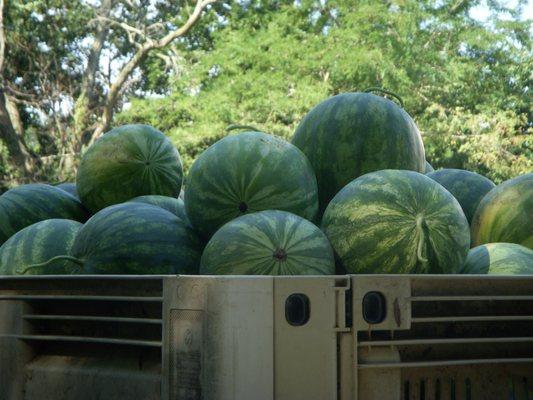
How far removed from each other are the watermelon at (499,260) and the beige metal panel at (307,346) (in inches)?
41.3

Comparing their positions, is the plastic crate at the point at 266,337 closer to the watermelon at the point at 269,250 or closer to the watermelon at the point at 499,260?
the watermelon at the point at 269,250

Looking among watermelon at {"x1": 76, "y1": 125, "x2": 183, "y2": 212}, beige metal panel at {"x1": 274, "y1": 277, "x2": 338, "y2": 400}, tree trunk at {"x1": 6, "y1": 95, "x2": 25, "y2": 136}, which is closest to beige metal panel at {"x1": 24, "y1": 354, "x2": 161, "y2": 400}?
beige metal panel at {"x1": 274, "y1": 277, "x2": 338, "y2": 400}

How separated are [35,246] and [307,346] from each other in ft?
5.34

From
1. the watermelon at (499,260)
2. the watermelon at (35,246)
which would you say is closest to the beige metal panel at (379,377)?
the watermelon at (499,260)

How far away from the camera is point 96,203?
383 centimetres

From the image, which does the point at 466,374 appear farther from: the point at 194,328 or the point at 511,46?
the point at 511,46

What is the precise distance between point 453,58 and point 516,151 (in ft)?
9.92

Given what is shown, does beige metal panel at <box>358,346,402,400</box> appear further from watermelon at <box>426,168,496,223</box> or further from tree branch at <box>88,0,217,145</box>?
Result: tree branch at <box>88,0,217,145</box>

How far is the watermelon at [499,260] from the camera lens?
9.21ft

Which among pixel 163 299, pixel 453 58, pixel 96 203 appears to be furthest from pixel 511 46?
pixel 163 299

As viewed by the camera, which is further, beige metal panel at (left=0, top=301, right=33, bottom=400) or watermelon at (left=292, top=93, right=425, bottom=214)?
watermelon at (left=292, top=93, right=425, bottom=214)

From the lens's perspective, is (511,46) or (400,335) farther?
(511,46)

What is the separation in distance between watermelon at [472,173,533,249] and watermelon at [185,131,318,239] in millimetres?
774

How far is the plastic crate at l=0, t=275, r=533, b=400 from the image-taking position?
1881mm
